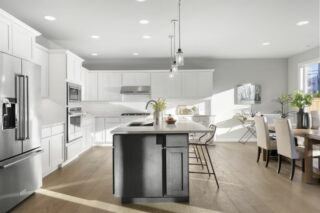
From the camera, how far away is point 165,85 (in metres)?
7.87

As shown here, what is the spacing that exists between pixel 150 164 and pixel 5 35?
228 centimetres

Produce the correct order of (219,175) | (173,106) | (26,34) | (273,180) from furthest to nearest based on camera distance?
1. (173,106)
2. (219,175)
3. (273,180)
4. (26,34)

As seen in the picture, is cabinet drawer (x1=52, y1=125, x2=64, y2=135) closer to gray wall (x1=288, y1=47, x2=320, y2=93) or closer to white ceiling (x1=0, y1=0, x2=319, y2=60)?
white ceiling (x1=0, y1=0, x2=319, y2=60)

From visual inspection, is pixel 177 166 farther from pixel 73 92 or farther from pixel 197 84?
pixel 197 84

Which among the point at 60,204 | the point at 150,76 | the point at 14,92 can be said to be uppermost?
the point at 150,76

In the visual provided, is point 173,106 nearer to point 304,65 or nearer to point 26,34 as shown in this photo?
point 304,65

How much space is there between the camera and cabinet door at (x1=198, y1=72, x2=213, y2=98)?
7793 millimetres

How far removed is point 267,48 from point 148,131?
5276mm

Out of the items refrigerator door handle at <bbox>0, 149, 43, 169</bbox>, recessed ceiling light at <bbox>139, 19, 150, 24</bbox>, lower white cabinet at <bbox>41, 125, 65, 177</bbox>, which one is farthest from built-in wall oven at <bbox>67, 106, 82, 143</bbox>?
recessed ceiling light at <bbox>139, 19, 150, 24</bbox>

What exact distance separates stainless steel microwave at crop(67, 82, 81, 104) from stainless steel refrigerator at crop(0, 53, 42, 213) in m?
1.64

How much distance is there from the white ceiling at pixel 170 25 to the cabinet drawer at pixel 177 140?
6.54 ft

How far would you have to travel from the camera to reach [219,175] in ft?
14.1

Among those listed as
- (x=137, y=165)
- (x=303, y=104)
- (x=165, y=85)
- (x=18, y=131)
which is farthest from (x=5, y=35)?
(x=165, y=85)

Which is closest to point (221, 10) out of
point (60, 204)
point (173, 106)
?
point (60, 204)
